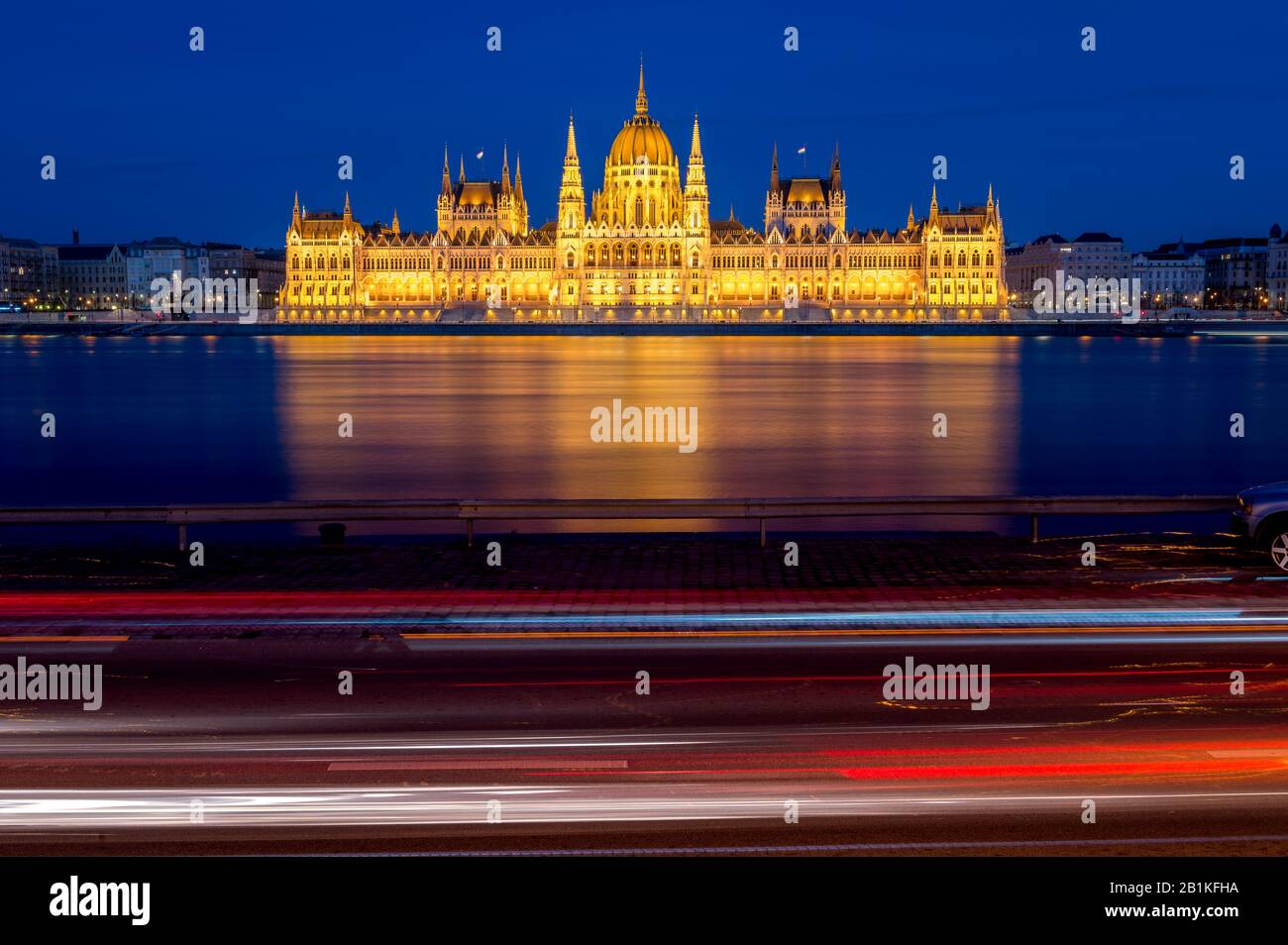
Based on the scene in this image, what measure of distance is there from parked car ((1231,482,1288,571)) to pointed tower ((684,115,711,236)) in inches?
5968

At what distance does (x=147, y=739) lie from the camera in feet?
25.8

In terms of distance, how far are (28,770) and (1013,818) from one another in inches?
220

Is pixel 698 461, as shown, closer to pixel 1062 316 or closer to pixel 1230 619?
pixel 1230 619

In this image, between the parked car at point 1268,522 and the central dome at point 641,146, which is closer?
the parked car at point 1268,522

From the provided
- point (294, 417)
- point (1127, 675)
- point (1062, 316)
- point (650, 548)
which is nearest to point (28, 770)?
point (1127, 675)

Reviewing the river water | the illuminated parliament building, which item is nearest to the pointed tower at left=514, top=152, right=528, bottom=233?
the illuminated parliament building

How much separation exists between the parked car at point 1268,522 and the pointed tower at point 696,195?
15159cm

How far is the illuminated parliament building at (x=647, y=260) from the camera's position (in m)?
162

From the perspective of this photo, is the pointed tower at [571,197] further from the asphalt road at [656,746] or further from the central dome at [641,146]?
the asphalt road at [656,746]

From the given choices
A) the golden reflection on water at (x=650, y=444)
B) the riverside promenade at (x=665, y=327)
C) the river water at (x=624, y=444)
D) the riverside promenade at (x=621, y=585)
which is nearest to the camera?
the riverside promenade at (x=621, y=585)

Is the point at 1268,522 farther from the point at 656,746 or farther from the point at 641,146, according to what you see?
the point at 641,146

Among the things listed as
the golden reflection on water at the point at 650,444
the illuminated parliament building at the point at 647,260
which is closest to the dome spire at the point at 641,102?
the illuminated parliament building at the point at 647,260

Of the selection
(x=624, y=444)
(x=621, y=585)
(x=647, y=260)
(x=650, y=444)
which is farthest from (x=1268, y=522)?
(x=647, y=260)

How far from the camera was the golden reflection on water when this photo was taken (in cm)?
2747
